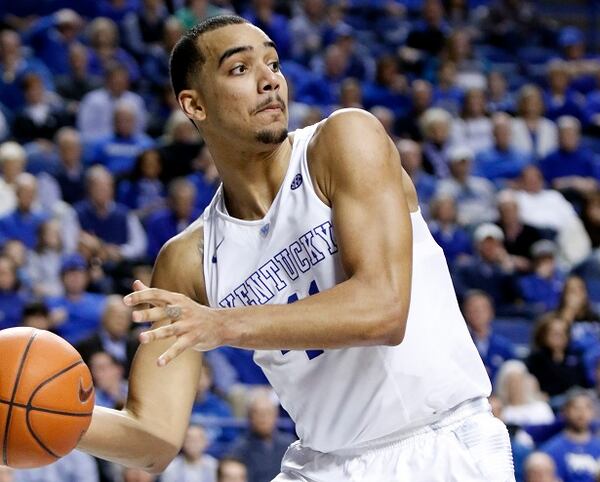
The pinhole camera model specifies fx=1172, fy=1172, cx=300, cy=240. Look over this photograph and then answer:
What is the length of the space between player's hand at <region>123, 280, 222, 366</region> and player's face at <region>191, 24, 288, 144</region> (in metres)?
0.76

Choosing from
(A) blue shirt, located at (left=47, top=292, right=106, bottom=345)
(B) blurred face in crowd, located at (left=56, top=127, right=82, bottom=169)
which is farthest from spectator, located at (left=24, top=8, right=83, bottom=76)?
(A) blue shirt, located at (left=47, top=292, right=106, bottom=345)

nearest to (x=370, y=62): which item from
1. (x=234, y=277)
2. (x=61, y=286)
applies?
(x=61, y=286)

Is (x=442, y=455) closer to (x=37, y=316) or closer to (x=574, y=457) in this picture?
(x=574, y=457)

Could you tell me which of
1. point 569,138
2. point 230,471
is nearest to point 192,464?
point 230,471

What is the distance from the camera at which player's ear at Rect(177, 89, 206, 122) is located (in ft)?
11.7

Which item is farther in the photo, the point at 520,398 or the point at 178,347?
the point at 520,398

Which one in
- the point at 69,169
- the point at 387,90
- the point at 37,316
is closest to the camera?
the point at 37,316

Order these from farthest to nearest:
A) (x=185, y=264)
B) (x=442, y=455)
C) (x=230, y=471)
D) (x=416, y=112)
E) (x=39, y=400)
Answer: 1. (x=416, y=112)
2. (x=230, y=471)
3. (x=185, y=264)
4. (x=442, y=455)
5. (x=39, y=400)

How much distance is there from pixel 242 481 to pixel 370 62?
7231 millimetres

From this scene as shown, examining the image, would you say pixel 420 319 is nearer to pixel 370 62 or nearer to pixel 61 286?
pixel 61 286

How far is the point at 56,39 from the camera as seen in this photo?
10.9 m

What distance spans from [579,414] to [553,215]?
11.1ft

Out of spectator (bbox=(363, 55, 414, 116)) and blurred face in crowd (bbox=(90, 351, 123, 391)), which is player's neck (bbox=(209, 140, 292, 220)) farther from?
spectator (bbox=(363, 55, 414, 116))

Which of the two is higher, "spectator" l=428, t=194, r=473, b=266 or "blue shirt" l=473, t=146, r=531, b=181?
"spectator" l=428, t=194, r=473, b=266
